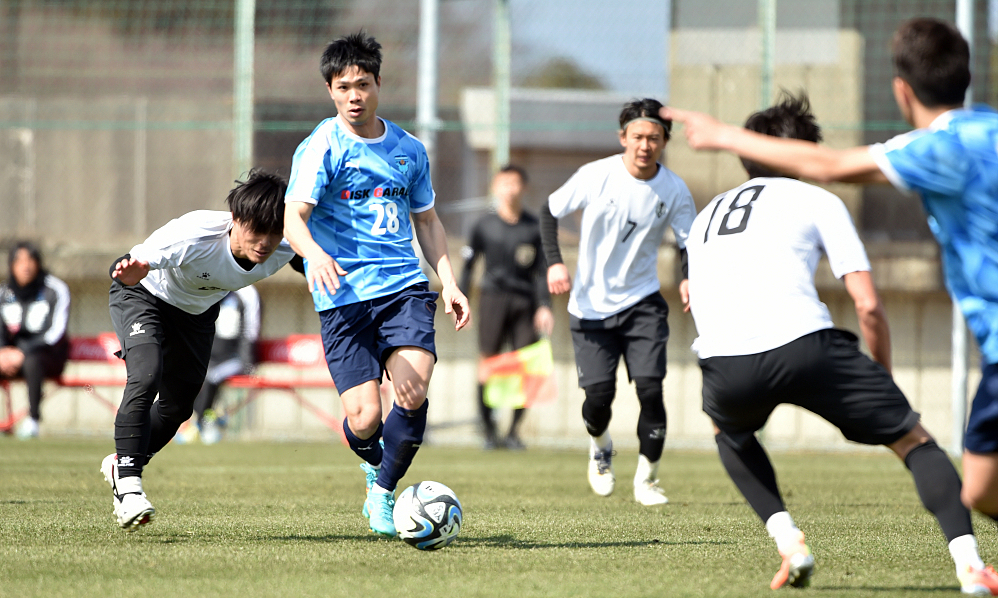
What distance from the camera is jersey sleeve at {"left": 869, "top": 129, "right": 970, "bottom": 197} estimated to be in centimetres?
303

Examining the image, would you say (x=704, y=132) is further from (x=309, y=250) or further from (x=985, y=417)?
(x=309, y=250)

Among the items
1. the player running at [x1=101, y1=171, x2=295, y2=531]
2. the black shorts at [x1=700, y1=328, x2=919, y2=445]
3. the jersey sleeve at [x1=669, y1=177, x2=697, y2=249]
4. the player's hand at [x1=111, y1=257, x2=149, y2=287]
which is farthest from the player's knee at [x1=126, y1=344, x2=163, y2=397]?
the jersey sleeve at [x1=669, y1=177, x2=697, y2=249]

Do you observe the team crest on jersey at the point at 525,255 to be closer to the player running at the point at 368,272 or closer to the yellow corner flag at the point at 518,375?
the yellow corner flag at the point at 518,375

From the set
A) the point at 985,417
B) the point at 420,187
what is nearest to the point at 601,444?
the point at 420,187

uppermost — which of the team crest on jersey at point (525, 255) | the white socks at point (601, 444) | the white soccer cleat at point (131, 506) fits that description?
the team crest on jersey at point (525, 255)

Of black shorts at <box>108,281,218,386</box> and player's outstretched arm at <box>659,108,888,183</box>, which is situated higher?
player's outstretched arm at <box>659,108,888,183</box>

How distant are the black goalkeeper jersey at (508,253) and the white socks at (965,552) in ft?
24.2

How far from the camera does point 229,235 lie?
196 inches

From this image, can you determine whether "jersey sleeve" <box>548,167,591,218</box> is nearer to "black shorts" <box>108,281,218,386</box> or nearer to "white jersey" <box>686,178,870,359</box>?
"black shorts" <box>108,281,218,386</box>

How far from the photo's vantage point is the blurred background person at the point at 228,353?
37.4 ft

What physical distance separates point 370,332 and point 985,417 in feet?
8.03

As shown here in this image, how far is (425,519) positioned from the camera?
14.1 feet

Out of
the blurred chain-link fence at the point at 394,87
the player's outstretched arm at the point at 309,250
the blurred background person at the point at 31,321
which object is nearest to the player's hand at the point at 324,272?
the player's outstretched arm at the point at 309,250

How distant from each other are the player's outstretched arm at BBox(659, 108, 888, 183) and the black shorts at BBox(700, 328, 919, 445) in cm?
58
